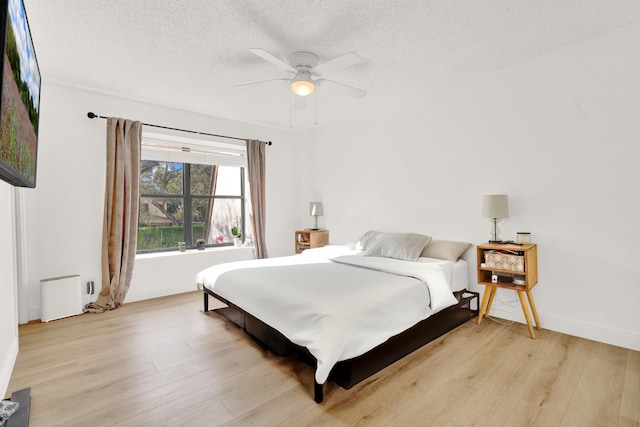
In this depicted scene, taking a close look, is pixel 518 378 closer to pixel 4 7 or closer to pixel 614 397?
pixel 614 397

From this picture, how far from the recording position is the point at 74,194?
343cm

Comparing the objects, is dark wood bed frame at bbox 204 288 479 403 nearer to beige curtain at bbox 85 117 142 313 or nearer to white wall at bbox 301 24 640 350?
white wall at bbox 301 24 640 350

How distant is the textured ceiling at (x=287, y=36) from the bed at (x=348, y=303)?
188 cm

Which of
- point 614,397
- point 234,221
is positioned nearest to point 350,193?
point 234,221

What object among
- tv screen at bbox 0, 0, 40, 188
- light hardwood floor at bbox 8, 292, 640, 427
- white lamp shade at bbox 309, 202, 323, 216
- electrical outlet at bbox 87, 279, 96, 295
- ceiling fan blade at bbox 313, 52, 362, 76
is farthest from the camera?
white lamp shade at bbox 309, 202, 323, 216

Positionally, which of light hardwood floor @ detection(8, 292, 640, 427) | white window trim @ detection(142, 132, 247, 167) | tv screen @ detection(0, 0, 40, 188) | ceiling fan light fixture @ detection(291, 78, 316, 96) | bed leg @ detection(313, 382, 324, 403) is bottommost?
light hardwood floor @ detection(8, 292, 640, 427)

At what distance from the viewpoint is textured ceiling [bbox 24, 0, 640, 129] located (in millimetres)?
2135

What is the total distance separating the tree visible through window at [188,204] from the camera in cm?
426

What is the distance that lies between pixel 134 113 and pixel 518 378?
461cm

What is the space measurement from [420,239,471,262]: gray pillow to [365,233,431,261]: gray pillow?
0.30 ft

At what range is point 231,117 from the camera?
457cm

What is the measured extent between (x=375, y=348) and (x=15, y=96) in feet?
7.44

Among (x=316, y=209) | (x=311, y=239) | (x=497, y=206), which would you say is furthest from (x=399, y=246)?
(x=316, y=209)

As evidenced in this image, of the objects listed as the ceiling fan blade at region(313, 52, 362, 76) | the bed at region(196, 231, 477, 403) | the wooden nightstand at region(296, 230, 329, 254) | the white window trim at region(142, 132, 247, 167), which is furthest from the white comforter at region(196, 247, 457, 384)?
the white window trim at region(142, 132, 247, 167)
